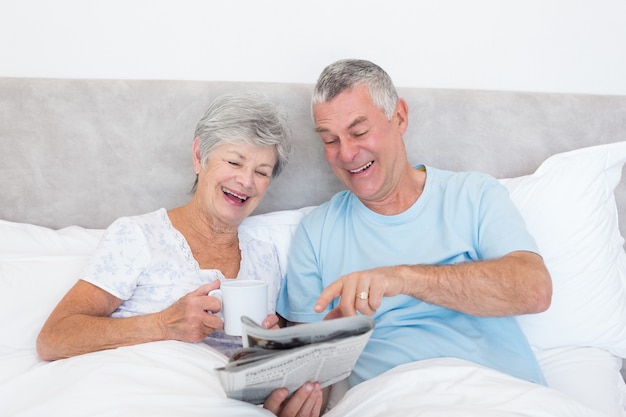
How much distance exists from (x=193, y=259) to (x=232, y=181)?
0.21m

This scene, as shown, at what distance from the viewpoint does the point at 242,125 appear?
1.50m

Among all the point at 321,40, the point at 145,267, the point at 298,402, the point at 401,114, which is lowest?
the point at 298,402

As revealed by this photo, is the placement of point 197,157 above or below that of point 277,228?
above

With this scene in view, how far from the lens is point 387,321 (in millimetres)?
1440

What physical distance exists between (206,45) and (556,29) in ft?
3.60

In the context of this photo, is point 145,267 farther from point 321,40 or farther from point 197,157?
point 321,40

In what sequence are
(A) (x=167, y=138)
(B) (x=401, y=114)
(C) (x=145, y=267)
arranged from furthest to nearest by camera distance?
(A) (x=167, y=138) < (B) (x=401, y=114) < (C) (x=145, y=267)

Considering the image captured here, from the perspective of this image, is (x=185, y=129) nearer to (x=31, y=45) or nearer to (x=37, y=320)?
(x=31, y=45)

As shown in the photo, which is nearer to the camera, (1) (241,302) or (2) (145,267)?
(1) (241,302)

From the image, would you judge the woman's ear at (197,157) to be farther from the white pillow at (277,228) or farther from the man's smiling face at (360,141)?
the man's smiling face at (360,141)

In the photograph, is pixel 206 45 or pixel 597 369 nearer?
pixel 597 369

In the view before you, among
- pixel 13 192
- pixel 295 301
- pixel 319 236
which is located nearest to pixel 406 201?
pixel 319 236

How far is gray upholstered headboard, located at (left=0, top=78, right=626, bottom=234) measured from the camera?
1.77 metres

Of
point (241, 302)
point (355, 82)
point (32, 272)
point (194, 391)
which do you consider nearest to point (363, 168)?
point (355, 82)
